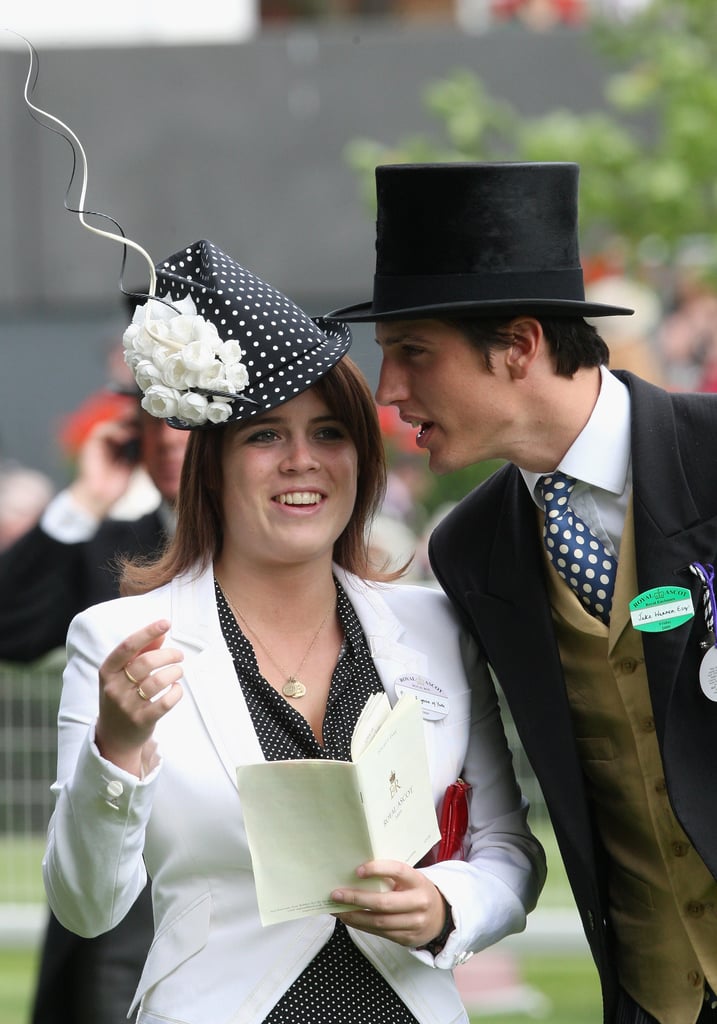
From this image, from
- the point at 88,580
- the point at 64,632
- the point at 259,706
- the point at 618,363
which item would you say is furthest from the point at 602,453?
the point at 618,363

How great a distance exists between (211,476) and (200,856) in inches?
30.3

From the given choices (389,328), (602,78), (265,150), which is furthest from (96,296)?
(389,328)

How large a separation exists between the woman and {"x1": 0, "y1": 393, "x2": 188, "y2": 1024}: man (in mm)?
1470

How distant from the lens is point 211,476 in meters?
3.49

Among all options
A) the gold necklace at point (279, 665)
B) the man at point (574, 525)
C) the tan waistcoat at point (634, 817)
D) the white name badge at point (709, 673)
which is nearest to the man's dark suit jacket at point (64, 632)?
the gold necklace at point (279, 665)

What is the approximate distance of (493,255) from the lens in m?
3.44

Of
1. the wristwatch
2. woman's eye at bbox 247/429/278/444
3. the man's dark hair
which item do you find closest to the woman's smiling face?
woman's eye at bbox 247/429/278/444

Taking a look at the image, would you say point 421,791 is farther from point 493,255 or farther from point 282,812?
point 493,255

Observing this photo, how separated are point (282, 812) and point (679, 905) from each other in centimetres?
89

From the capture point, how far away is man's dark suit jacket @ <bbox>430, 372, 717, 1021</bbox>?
321cm

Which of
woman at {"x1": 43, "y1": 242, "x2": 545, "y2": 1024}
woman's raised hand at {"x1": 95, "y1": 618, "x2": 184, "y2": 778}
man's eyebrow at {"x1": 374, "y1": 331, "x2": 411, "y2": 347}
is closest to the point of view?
woman's raised hand at {"x1": 95, "y1": 618, "x2": 184, "y2": 778}

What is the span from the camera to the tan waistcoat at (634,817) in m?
3.31

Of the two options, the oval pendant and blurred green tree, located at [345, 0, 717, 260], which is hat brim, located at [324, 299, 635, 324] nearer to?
the oval pendant

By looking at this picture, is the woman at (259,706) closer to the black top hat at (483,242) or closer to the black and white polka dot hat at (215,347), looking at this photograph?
the black and white polka dot hat at (215,347)
